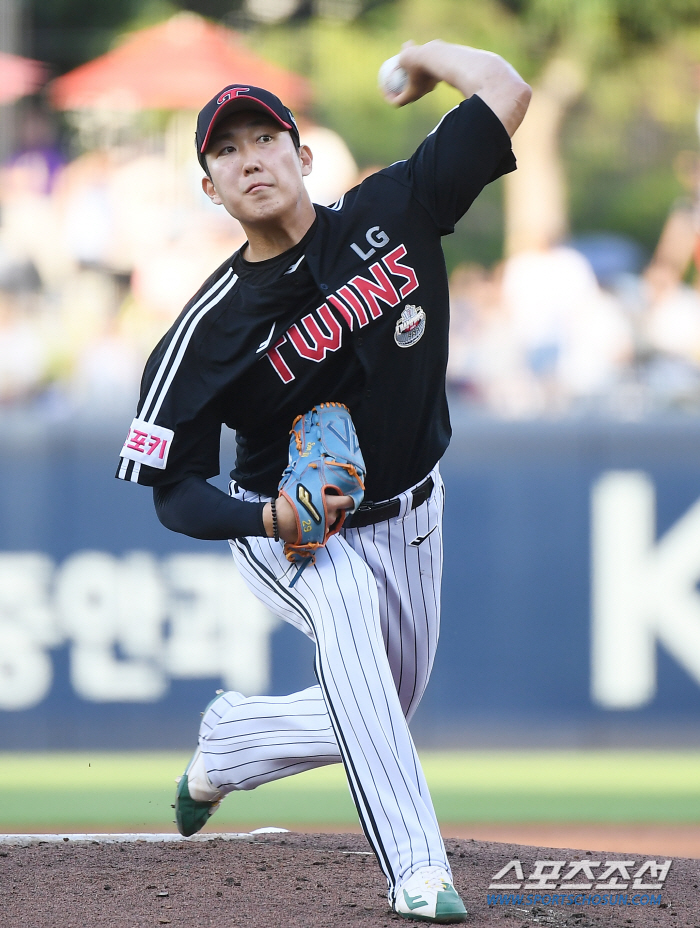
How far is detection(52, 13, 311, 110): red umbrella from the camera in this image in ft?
25.8

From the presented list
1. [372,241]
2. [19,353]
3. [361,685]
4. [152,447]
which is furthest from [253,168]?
[19,353]

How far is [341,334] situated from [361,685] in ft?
2.52

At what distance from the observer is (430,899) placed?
263cm

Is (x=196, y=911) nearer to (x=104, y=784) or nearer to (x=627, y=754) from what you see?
(x=104, y=784)

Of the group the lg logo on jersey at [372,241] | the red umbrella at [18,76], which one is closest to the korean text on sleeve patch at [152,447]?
the lg logo on jersey at [372,241]

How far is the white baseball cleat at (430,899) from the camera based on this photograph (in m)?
2.63

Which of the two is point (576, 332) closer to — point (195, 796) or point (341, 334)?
point (195, 796)

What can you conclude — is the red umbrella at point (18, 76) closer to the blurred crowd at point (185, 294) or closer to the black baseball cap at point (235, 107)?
the blurred crowd at point (185, 294)

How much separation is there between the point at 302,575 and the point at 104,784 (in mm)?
2958

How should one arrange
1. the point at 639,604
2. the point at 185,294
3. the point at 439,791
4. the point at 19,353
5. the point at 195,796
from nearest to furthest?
1. the point at 195,796
2. the point at 439,791
3. the point at 639,604
4. the point at 19,353
5. the point at 185,294

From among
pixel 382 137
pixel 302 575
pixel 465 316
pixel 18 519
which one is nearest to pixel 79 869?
pixel 302 575

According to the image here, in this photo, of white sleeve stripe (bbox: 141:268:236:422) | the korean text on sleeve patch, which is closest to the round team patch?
white sleeve stripe (bbox: 141:268:236:422)

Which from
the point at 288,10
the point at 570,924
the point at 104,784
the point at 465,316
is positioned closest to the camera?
the point at 570,924

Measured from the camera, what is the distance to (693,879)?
331 cm
